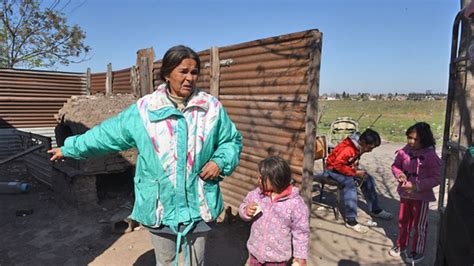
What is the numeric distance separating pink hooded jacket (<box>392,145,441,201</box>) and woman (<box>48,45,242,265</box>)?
2575mm

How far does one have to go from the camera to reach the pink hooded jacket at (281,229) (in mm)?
2357

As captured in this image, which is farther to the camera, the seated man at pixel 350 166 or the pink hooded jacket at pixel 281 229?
the seated man at pixel 350 166

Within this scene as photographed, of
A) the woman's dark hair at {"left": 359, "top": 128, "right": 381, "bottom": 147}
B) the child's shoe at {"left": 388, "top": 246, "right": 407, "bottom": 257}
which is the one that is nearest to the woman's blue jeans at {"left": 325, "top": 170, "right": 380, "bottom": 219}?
the woman's dark hair at {"left": 359, "top": 128, "right": 381, "bottom": 147}

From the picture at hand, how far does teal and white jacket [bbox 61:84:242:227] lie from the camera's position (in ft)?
6.42

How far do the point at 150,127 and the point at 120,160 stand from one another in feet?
14.4

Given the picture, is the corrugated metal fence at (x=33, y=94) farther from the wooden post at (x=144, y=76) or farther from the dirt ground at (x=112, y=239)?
the wooden post at (x=144, y=76)

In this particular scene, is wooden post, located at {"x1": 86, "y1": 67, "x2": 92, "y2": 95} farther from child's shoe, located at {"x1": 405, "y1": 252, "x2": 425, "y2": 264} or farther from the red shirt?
child's shoe, located at {"x1": 405, "y1": 252, "x2": 425, "y2": 264}

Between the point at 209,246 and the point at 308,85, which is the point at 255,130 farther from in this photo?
the point at 209,246

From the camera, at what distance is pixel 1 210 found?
5.66 m

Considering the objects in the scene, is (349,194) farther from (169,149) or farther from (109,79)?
(109,79)

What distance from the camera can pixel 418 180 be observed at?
141 inches

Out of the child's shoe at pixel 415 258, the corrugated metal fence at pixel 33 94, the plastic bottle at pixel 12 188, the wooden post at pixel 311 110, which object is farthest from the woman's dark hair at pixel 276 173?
the corrugated metal fence at pixel 33 94

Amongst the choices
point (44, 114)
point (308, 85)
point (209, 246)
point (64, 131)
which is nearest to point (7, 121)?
point (44, 114)

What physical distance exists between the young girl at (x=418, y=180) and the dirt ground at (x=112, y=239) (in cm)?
49
